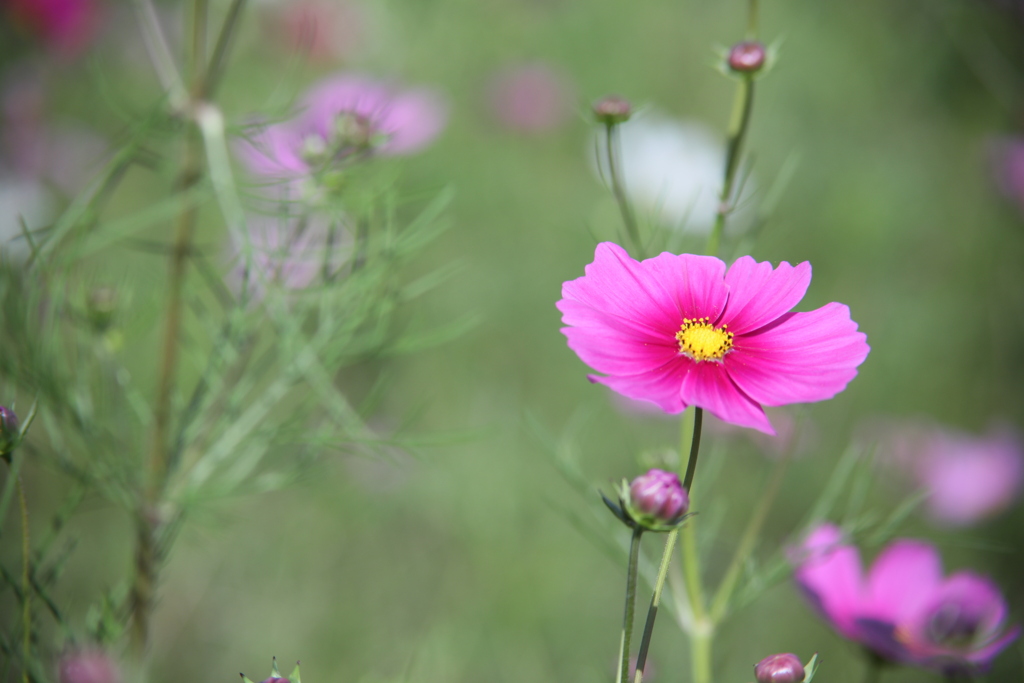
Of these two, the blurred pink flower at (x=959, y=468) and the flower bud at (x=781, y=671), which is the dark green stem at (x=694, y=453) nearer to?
the flower bud at (x=781, y=671)

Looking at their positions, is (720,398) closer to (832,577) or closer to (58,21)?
(832,577)

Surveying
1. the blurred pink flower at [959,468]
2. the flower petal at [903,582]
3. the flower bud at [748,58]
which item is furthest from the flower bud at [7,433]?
the blurred pink flower at [959,468]

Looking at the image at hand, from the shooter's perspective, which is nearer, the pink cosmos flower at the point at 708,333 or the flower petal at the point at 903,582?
the pink cosmos flower at the point at 708,333

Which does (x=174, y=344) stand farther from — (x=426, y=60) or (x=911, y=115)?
(x=911, y=115)

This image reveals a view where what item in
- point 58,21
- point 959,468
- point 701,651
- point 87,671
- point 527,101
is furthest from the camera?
point 527,101

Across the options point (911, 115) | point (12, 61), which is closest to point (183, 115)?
point (12, 61)

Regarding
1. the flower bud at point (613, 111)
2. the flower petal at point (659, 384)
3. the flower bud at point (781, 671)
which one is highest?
the flower bud at point (613, 111)

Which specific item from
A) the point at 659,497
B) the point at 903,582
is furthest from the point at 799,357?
the point at 903,582
